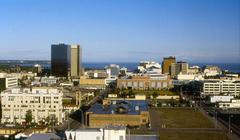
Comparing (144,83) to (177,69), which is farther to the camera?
(177,69)

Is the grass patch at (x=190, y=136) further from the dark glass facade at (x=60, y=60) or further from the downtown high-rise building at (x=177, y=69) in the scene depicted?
the downtown high-rise building at (x=177, y=69)

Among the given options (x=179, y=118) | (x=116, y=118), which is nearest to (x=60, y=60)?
(x=179, y=118)

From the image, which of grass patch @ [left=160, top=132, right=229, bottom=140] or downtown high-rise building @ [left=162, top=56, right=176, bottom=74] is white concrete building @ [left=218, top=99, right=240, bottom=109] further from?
downtown high-rise building @ [left=162, top=56, right=176, bottom=74]

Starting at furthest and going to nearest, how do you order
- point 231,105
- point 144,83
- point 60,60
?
point 60,60, point 144,83, point 231,105

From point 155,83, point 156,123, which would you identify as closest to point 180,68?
point 155,83

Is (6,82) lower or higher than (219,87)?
higher

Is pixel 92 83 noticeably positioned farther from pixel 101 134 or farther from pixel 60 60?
pixel 101 134
